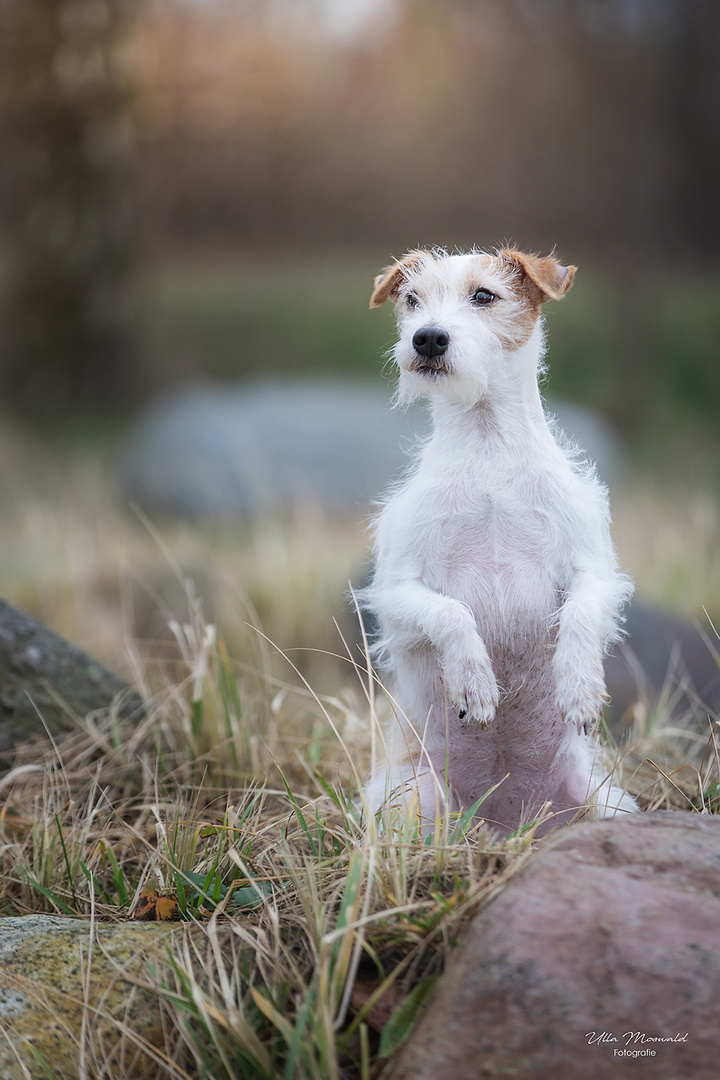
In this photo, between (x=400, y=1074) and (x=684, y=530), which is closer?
(x=400, y=1074)

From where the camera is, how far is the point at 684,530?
6000 mm

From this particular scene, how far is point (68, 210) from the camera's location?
9.62 meters

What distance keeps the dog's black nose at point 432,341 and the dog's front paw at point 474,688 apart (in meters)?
0.66

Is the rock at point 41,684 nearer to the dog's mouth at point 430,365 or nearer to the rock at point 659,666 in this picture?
the dog's mouth at point 430,365

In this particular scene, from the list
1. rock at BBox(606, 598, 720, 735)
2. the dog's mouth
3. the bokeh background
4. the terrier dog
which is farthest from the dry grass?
the bokeh background

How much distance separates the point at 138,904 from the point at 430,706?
780 millimetres

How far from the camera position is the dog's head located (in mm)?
2055

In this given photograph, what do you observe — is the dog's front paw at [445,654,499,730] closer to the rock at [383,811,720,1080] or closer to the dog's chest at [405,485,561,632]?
the dog's chest at [405,485,561,632]

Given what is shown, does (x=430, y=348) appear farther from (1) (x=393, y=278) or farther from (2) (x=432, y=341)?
(1) (x=393, y=278)

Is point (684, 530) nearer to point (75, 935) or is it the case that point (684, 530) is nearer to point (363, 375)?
point (75, 935)

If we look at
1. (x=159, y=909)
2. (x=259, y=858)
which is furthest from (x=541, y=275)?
(x=159, y=909)

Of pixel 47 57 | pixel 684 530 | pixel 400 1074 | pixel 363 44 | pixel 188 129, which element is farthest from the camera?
pixel 188 129

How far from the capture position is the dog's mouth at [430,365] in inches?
80.8

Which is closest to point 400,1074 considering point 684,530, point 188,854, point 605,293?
point 188,854
